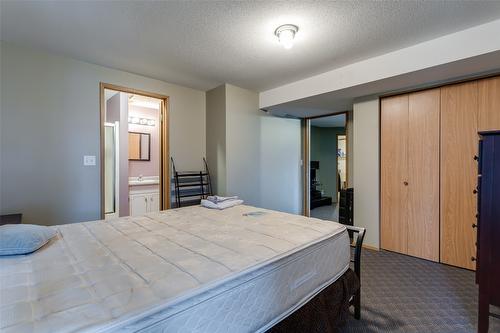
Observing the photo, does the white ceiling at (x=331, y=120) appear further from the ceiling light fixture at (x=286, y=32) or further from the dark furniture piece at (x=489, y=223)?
the dark furniture piece at (x=489, y=223)

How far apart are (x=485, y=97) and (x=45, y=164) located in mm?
4806

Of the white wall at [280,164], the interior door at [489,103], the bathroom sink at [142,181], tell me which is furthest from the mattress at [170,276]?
the bathroom sink at [142,181]

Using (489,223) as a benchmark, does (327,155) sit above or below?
above

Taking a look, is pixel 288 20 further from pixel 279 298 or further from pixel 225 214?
pixel 279 298

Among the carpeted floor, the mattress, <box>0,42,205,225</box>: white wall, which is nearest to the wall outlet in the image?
<box>0,42,205,225</box>: white wall

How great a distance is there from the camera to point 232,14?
1892 mm

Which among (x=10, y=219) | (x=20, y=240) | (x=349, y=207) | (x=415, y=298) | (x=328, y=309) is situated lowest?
(x=415, y=298)

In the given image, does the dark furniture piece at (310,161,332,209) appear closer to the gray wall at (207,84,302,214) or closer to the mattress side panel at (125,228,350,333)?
the gray wall at (207,84,302,214)

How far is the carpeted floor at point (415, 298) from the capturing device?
171 centimetres

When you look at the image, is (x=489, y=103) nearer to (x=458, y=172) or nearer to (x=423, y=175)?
(x=458, y=172)

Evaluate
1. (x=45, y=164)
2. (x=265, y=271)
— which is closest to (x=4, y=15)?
(x=45, y=164)

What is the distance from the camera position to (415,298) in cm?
205

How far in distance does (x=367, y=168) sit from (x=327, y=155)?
13.1 feet

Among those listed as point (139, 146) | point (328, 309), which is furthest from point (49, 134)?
point (328, 309)
